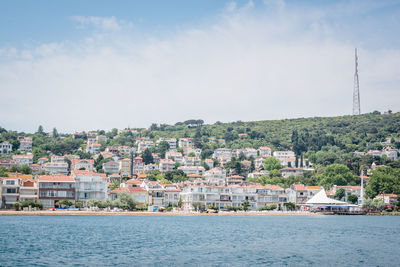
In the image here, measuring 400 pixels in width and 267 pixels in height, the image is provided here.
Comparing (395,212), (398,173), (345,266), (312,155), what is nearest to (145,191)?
(395,212)

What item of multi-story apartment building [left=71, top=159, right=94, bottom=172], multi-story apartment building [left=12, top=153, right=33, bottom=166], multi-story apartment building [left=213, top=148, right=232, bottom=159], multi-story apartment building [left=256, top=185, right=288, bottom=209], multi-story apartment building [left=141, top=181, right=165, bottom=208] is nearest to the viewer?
multi-story apartment building [left=141, top=181, right=165, bottom=208]

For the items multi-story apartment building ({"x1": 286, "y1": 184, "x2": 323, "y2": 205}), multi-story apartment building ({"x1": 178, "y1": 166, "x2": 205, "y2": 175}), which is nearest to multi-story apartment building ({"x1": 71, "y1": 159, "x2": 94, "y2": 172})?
multi-story apartment building ({"x1": 178, "y1": 166, "x2": 205, "y2": 175})

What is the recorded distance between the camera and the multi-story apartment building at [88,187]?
88250 mm

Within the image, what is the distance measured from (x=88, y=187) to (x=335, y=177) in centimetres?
6452

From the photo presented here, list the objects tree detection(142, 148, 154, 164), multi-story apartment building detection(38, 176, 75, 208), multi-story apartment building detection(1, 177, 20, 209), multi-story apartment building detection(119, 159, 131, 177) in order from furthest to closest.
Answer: tree detection(142, 148, 154, 164) < multi-story apartment building detection(119, 159, 131, 177) < multi-story apartment building detection(38, 176, 75, 208) < multi-story apartment building detection(1, 177, 20, 209)

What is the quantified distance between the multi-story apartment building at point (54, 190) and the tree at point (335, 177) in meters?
65.7

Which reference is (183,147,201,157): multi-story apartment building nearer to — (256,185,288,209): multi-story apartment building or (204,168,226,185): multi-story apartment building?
(204,168,226,185): multi-story apartment building

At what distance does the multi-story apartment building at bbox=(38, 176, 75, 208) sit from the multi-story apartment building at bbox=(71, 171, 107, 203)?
182 centimetres

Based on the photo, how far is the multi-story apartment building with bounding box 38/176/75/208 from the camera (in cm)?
8412

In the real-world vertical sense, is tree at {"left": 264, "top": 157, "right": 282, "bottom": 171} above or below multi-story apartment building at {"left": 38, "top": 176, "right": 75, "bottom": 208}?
above

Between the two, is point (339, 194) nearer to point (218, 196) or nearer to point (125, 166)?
point (218, 196)

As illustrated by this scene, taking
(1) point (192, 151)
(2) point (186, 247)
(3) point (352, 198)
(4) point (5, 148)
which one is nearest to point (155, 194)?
(3) point (352, 198)

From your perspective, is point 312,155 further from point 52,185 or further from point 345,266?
point 345,266

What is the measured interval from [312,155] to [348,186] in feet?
178
